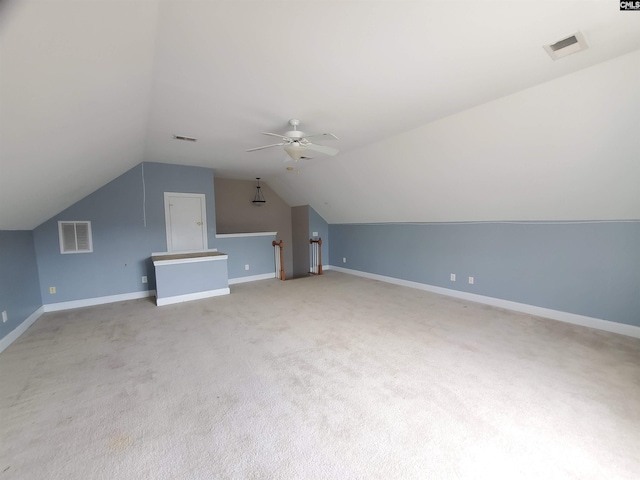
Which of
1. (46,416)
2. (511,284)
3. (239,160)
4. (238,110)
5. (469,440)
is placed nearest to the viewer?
(469,440)

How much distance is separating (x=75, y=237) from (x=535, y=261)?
6920 mm

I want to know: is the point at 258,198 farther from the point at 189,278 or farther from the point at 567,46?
the point at 567,46

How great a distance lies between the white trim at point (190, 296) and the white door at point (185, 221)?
1060mm

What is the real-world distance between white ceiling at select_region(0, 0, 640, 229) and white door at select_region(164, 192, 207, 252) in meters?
1.10

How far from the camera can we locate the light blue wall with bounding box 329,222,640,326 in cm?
307

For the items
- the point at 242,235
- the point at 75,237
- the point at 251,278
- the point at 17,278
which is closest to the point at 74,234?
the point at 75,237

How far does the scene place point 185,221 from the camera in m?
5.22

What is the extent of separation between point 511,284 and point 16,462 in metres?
5.21

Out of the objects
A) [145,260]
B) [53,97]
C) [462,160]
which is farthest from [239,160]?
[462,160]

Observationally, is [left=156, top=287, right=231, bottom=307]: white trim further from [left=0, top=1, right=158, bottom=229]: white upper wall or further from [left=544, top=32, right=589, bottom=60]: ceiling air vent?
[left=544, top=32, right=589, bottom=60]: ceiling air vent

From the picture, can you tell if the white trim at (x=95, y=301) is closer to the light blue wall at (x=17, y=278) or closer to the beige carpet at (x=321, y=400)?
the light blue wall at (x=17, y=278)

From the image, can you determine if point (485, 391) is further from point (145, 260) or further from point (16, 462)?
point (145, 260)

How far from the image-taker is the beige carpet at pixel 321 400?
152 centimetres

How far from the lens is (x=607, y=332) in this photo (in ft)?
10.2
